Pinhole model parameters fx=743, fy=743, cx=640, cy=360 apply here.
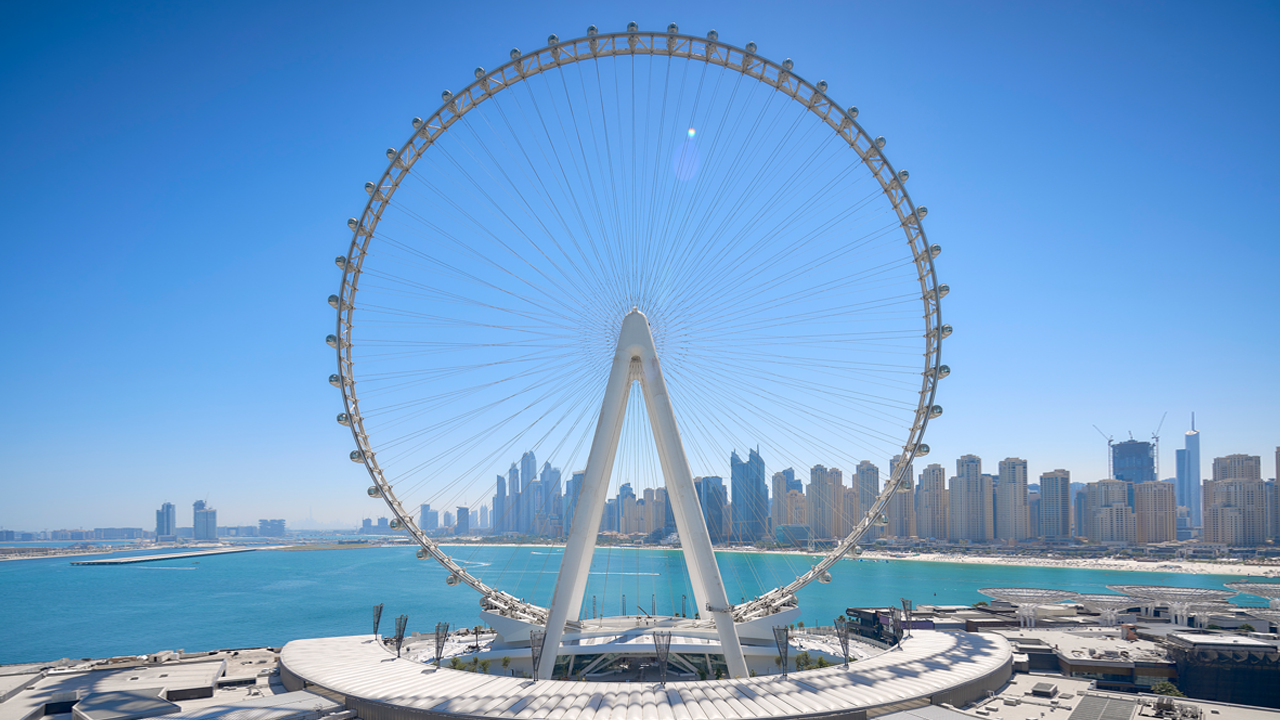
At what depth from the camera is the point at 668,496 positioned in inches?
1143

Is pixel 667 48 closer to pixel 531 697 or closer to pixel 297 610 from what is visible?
pixel 531 697

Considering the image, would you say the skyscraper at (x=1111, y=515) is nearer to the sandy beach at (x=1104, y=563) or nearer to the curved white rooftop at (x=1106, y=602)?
the sandy beach at (x=1104, y=563)

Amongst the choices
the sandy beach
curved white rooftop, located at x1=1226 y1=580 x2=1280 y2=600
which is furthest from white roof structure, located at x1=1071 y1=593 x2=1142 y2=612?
the sandy beach

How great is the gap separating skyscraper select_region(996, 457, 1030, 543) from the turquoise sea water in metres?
46.4

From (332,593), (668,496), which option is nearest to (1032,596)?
(668,496)

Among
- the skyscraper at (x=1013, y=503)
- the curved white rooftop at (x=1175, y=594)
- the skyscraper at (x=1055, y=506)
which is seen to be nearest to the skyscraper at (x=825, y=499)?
the curved white rooftop at (x=1175, y=594)

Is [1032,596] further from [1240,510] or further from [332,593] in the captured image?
[1240,510]

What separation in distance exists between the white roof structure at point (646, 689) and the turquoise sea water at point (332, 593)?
66.6 ft

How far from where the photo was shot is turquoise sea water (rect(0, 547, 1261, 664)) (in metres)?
70.4

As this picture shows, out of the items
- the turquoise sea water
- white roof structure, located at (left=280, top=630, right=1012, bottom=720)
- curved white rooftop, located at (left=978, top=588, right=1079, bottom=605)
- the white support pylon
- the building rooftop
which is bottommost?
the turquoise sea water

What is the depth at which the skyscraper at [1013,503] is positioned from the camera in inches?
7293

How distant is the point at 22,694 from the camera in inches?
1045

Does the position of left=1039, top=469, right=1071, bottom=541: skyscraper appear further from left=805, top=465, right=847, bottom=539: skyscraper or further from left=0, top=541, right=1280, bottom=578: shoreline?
left=805, top=465, right=847, bottom=539: skyscraper

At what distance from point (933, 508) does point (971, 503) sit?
9790mm
